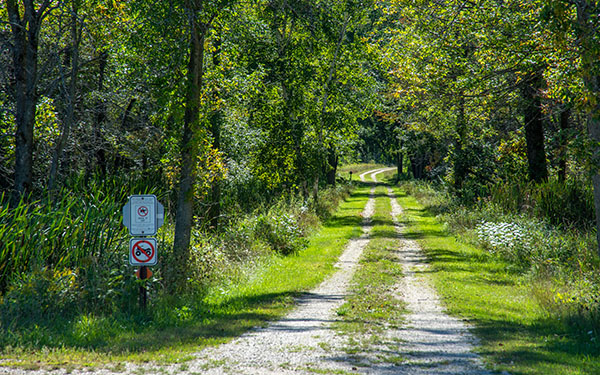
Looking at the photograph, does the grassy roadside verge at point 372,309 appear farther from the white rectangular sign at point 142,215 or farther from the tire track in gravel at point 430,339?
the white rectangular sign at point 142,215

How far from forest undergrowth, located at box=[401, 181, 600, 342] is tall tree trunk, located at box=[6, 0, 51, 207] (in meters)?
11.3

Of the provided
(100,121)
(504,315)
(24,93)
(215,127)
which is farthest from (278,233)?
(504,315)

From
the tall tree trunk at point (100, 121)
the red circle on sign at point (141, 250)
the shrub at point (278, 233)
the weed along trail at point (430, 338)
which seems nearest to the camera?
the weed along trail at point (430, 338)

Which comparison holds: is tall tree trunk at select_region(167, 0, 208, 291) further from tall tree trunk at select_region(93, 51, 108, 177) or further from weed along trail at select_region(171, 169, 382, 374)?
tall tree trunk at select_region(93, 51, 108, 177)

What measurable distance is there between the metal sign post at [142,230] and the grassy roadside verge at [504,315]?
5479mm

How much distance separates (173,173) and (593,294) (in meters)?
12.0

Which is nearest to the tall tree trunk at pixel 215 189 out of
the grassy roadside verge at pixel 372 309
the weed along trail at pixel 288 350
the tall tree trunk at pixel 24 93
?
the grassy roadside verge at pixel 372 309

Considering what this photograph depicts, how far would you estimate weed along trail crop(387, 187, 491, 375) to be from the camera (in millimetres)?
6605

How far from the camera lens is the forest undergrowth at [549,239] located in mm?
9677

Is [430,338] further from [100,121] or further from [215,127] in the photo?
[100,121]

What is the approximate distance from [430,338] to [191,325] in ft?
12.3

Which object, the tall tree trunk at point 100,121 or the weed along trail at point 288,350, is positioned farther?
the tall tree trunk at point 100,121

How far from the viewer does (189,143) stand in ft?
38.8

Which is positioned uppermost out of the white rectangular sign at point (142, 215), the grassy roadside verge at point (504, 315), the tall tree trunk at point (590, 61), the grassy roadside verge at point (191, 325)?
the tall tree trunk at point (590, 61)
